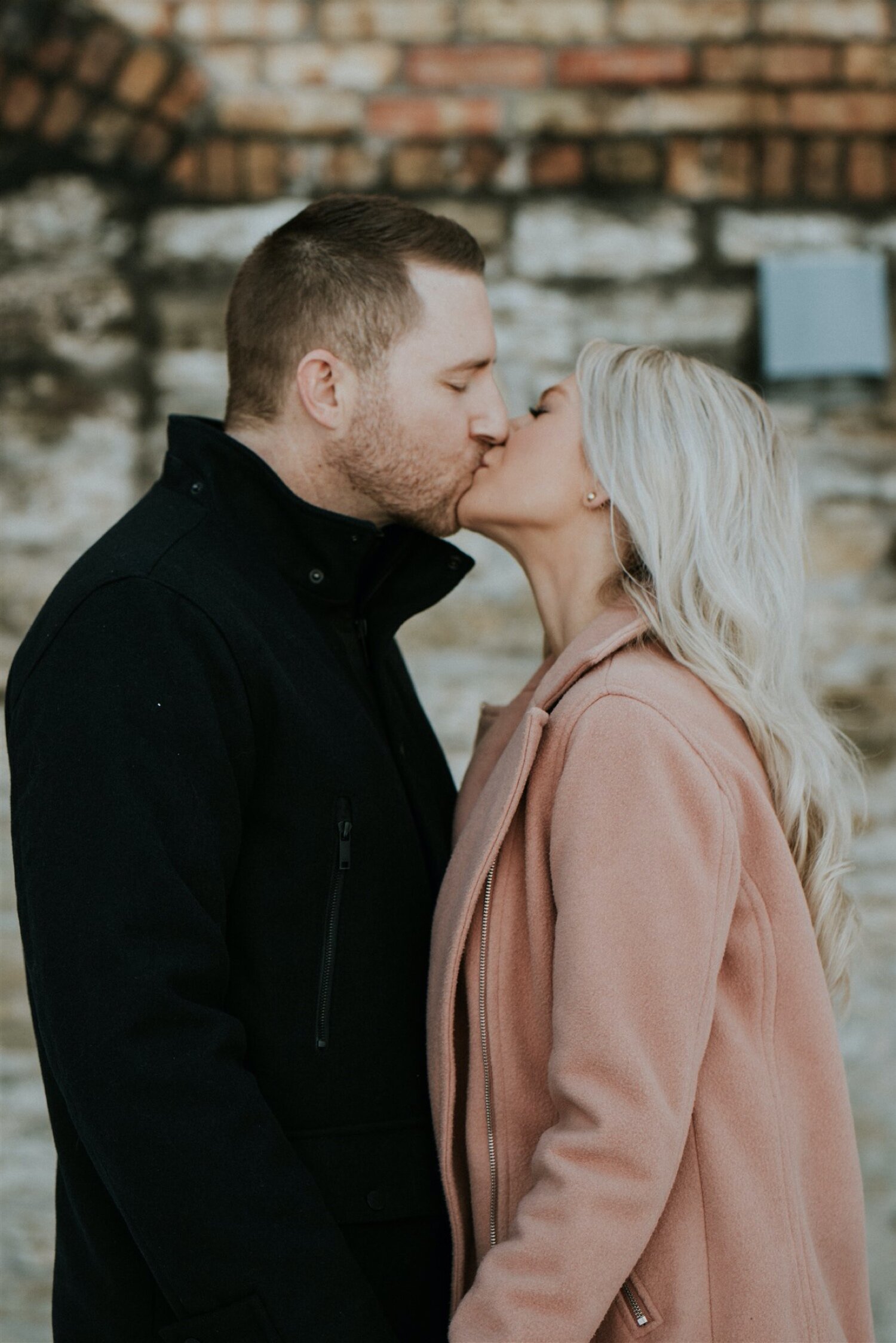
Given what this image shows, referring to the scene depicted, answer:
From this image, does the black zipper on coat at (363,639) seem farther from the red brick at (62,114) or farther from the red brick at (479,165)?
the red brick at (62,114)

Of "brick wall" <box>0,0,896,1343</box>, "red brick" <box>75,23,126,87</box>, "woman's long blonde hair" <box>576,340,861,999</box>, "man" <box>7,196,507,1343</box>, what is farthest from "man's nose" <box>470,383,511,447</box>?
"red brick" <box>75,23,126,87</box>

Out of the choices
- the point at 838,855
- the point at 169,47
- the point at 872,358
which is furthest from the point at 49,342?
the point at 838,855

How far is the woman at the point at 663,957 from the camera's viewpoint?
4.63ft

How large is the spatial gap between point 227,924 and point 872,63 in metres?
2.56

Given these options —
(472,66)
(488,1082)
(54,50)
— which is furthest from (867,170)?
(488,1082)

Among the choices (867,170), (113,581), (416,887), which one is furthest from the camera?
(867,170)

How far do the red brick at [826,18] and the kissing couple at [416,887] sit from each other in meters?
1.52

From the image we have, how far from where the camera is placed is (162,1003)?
4.53 feet

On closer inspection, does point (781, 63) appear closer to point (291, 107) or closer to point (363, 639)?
point (291, 107)

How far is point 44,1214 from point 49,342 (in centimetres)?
205

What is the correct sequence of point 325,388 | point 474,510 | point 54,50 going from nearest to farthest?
1. point 325,388
2. point 474,510
3. point 54,50

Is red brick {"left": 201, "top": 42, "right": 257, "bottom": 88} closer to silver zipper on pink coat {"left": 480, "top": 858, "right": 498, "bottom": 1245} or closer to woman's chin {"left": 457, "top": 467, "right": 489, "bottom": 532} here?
woman's chin {"left": 457, "top": 467, "right": 489, "bottom": 532}

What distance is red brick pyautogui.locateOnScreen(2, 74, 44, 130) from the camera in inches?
116

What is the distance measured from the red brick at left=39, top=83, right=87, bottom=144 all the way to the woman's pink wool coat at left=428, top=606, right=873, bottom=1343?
2060mm
